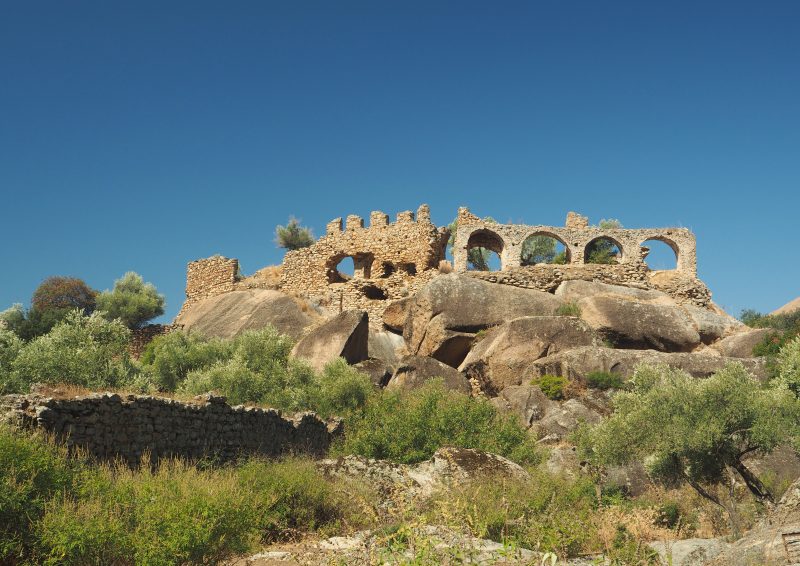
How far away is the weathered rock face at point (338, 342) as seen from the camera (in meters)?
29.8

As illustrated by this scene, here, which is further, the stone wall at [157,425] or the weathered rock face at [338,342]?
the weathered rock face at [338,342]

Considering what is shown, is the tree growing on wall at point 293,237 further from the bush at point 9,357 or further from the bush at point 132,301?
the bush at point 9,357

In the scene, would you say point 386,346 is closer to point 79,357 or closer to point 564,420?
point 564,420

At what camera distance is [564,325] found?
30.8 meters

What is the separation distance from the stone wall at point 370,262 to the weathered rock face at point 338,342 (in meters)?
6.58

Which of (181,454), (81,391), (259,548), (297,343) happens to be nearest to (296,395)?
(297,343)

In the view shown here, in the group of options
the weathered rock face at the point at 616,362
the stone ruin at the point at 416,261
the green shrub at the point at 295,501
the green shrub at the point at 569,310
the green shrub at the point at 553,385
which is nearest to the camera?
the green shrub at the point at 295,501

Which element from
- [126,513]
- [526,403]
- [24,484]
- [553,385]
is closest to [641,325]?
[553,385]

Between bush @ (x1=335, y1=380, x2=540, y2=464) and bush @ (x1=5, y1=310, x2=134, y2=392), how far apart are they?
7.45m

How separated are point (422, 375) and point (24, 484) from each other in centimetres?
2011

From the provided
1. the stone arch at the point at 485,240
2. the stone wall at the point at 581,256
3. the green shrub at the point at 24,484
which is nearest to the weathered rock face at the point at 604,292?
the stone wall at the point at 581,256

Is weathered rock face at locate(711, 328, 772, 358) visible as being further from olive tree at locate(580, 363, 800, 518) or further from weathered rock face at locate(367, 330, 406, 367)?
olive tree at locate(580, 363, 800, 518)

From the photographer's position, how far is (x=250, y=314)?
37.3 m

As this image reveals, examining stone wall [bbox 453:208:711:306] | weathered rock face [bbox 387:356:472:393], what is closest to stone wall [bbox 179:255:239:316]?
stone wall [bbox 453:208:711:306]
